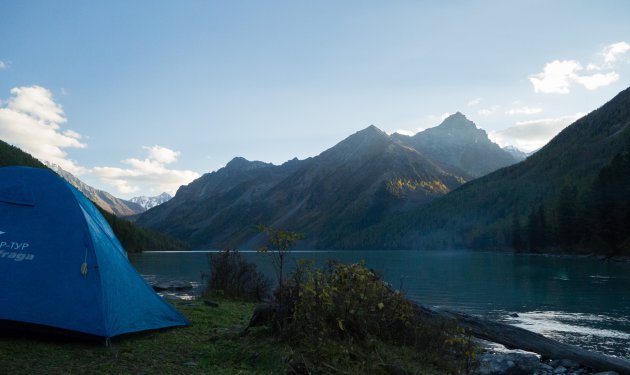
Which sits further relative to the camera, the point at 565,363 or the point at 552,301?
the point at 552,301

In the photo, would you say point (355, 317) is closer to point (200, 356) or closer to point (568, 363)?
point (200, 356)

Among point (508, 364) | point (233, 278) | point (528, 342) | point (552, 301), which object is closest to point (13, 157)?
point (233, 278)

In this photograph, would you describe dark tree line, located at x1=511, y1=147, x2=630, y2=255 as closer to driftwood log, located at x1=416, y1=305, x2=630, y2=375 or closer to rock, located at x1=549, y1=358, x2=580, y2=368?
driftwood log, located at x1=416, y1=305, x2=630, y2=375

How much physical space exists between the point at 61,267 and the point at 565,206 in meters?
91.7

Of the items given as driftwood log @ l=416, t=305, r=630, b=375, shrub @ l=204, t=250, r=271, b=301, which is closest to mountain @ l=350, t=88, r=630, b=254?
driftwood log @ l=416, t=305, r=630, b=375

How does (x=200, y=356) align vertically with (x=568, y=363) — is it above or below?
above

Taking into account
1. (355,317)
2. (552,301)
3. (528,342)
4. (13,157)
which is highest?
(13,157)

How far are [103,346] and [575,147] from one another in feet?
675

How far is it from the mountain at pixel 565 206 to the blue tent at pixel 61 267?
73.4m

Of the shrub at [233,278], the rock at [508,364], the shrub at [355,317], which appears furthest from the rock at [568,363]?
the shrub at [233,278]

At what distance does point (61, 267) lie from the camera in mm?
10336

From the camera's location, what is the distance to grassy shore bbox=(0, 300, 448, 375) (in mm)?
8281

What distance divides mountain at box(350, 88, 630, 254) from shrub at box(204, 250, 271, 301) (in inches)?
2533

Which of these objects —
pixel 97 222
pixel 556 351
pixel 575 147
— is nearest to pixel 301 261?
pixel 97 222
